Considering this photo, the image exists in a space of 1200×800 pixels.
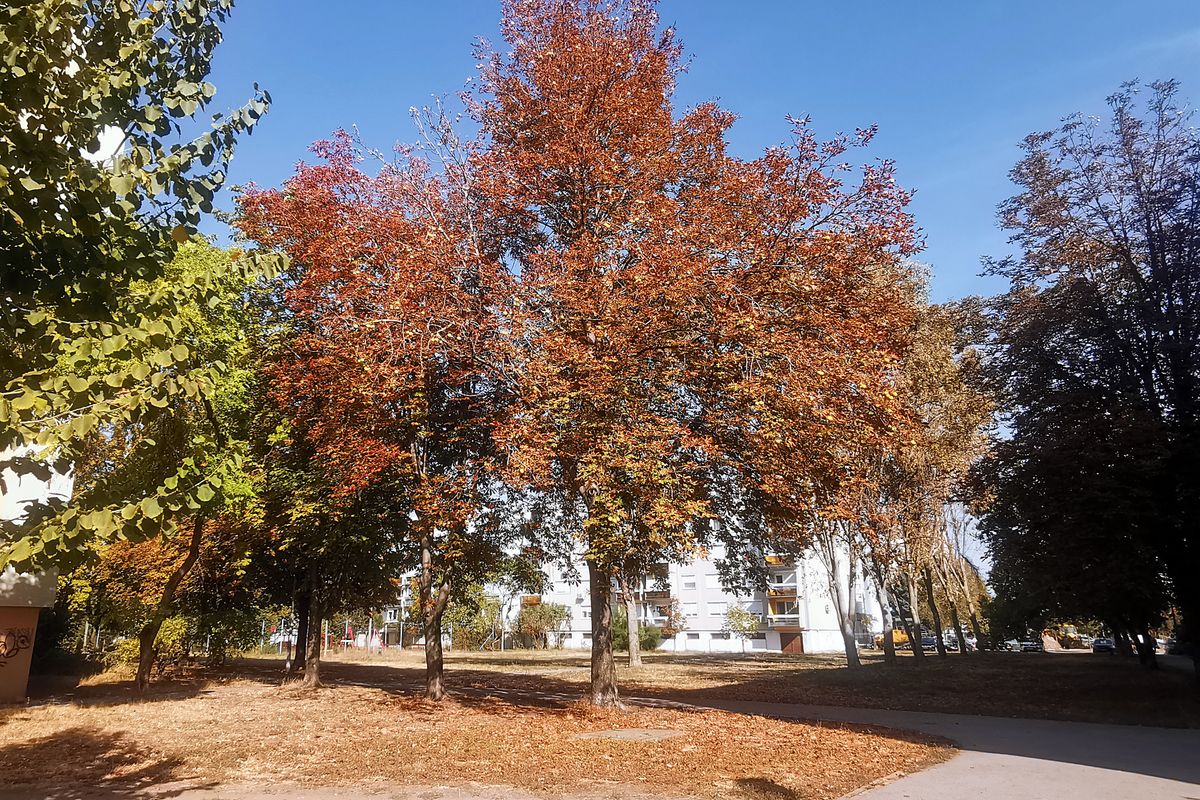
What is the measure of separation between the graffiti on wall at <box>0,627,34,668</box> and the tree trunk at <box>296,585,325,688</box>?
6657 millimetres

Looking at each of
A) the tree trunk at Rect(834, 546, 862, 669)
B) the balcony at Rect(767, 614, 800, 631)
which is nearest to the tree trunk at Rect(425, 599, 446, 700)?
the tree trunk at Rect(834, 546, 862, 669)

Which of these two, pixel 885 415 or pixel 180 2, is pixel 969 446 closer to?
pixel 885 415

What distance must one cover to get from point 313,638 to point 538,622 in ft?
130

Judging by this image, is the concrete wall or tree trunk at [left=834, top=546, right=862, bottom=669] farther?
tree trunk at [left=834, top=546, right=862, bottom=669]

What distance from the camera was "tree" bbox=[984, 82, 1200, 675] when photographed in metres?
15.8

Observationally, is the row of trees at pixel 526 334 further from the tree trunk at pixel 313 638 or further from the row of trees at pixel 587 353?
the tree trunk at pixel 313 638

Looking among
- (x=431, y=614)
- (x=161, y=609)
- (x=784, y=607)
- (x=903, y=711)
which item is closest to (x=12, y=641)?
(x=161, y=609)

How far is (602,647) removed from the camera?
14461 millimetres

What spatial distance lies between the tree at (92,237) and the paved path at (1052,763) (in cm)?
792

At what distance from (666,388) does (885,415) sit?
387cm

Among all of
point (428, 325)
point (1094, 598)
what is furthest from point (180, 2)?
point (1094, 598)

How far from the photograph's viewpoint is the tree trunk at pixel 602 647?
1421 cm

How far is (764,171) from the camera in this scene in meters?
13.5

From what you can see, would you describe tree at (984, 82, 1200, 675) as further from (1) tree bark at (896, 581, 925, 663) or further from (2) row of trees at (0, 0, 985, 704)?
(1) tree bark at (896, 581, 925, 663)
